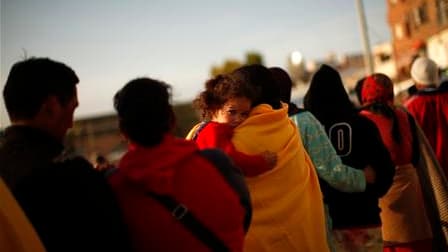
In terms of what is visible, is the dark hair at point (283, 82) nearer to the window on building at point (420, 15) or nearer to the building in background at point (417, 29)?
the building in background at point (417, 29)

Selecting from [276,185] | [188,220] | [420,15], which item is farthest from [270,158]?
[420,15]

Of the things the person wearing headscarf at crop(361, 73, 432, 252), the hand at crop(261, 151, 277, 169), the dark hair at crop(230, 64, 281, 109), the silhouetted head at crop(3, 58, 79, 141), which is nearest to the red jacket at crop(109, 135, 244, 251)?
the silhouetted head at crop(3, 58, 79, 141)

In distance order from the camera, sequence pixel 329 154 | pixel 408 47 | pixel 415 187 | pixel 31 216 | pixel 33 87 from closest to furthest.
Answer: pixel 31 216 < pixel 33 87 < pixel 329 154 < pixel 415 187 < pixel 408 47

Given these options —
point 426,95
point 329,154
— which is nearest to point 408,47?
point 426,95

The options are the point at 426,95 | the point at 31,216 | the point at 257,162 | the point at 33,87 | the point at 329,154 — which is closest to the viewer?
the point at 31,216

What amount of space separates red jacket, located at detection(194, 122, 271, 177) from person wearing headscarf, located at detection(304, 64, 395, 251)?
101 centimetres

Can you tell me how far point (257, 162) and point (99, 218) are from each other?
0.94m

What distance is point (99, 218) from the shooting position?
1631mm

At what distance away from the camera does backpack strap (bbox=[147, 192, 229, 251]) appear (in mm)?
1761

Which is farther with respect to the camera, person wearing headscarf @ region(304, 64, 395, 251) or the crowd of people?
person wearing headscarf @ region(304, 64, 395, 251)

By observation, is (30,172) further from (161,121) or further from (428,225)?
(428,225)

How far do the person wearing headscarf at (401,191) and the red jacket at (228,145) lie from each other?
197 cm

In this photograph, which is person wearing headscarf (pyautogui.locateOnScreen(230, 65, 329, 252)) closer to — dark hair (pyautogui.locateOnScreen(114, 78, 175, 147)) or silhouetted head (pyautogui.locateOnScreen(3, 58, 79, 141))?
dark hair (pyautogui.locateOnScreen(114, 78, 175, 147))

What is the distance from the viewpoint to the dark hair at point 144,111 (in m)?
1.80
